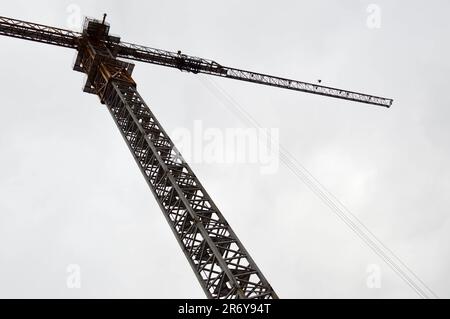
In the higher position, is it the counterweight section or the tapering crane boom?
the tapering crane boom

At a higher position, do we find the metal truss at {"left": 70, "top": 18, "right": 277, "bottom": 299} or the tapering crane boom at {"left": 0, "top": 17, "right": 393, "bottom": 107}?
the tapering crane boom at {"left": 0, "top": 17, "right": 393, "bottom": 107}

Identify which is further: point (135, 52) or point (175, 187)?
point (135, 52)

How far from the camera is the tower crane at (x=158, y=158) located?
Answer: 64.7ft

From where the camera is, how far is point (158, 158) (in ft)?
82.2

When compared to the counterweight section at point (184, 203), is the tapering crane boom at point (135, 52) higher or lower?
higher

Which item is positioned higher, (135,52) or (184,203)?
(135,52)

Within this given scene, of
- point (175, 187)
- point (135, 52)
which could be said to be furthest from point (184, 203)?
point (135, 52)

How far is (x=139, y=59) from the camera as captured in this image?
148ft

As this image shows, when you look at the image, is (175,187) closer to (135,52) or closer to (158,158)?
(158,158)

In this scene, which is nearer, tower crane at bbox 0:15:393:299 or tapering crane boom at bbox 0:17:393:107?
tower crane at bbox 0:15:393:299

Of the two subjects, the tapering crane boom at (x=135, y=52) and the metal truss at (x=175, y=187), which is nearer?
the metal truss at (x=175, y=187)

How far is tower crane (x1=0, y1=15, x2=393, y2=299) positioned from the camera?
19.7 m
